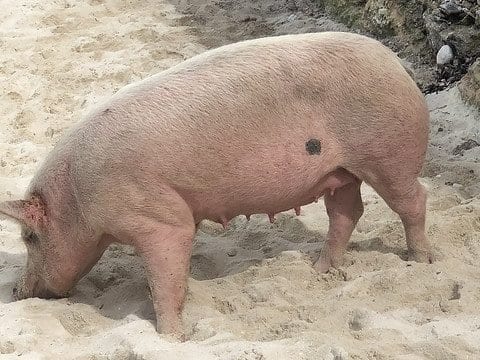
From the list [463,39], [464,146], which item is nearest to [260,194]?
[464,146]

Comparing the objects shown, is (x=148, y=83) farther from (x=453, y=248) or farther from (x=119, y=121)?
(x=453, y=248)

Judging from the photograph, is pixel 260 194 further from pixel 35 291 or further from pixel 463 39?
pixel 463 39

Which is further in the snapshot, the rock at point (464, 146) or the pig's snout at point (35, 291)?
the rock at point (464, 146)

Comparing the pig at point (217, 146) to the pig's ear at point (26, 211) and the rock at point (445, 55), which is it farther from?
the rock at point (445, 55)

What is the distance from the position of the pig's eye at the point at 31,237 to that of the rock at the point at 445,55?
149 inches

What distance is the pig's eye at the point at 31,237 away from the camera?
383cm

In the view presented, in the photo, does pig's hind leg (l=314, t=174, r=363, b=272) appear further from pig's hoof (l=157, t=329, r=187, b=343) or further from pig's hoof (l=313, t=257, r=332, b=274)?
pig's hoof (l=157, t=329, r=187, b=343)

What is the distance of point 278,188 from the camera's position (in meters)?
3.63

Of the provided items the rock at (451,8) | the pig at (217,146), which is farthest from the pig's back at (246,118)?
the rock at (451,8)

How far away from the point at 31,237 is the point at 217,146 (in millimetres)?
1191

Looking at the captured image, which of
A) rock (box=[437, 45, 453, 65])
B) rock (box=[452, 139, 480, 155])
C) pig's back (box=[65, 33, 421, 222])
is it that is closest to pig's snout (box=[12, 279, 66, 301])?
pig's back (box=[65, 33, 421, 222])

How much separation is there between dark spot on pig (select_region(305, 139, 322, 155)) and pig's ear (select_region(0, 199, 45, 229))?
1.42 m

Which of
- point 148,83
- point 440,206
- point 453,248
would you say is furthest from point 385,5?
point 148,83

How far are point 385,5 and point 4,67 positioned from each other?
3828 millimetres
